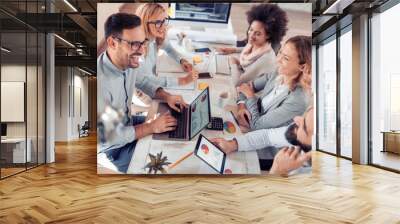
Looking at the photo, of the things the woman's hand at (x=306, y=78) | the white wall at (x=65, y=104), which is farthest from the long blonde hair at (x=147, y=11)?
the white wall at (x=65, y=104)

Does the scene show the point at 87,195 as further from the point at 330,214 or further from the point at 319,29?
the point at 319,29

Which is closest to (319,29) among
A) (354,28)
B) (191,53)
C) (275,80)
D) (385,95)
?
(354,28)

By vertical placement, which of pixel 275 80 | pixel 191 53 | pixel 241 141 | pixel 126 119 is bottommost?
pixel 241 141

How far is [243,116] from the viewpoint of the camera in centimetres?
627

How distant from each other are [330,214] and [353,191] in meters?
1.37

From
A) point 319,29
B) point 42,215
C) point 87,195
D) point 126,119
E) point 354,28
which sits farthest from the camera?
point 319,29

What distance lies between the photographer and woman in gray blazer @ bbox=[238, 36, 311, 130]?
627cm

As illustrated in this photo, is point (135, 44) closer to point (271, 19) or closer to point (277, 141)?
point (271, 19)

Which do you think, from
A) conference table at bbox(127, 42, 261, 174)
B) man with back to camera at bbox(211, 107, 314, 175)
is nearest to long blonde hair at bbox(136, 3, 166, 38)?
conference table at bbox(127, 42, 261, 174)

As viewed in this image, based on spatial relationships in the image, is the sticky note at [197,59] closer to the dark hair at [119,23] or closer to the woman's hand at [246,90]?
the woman's hand at [246,90]

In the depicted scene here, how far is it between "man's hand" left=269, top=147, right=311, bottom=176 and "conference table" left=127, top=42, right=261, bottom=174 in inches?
12.7

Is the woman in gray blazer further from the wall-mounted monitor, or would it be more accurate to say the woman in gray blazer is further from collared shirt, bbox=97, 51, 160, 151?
the wall-mounted monitor

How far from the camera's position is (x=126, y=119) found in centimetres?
623

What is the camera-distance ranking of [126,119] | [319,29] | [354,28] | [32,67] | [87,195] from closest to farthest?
[87,195] < [126,119] < [32,67] < [354,28] < [319,29]
